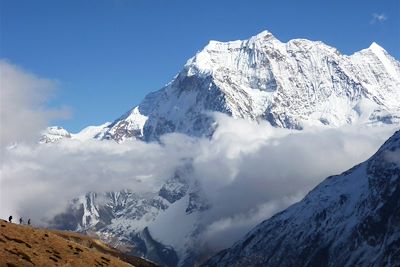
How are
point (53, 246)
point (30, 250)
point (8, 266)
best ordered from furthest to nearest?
point (53, 246) → point (30, 250) → point (8, 266)

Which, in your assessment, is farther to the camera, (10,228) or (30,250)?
(10,228)

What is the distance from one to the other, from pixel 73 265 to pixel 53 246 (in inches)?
284

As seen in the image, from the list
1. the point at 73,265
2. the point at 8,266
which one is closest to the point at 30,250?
the point at 73,265

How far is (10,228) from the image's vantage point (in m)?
91.3

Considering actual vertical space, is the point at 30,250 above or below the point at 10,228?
below

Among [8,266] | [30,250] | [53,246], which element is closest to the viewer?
[8,266]

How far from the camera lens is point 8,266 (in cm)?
7069

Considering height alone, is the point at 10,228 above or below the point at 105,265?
above

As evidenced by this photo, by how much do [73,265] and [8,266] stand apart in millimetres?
15514

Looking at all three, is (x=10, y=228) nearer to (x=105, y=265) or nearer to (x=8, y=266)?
(x=105, y=265)

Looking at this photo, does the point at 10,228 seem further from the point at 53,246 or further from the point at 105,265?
the point at 105,265

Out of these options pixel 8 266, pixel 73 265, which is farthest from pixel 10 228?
pixel 8 266

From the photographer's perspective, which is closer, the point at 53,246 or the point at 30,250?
the point at 30,250

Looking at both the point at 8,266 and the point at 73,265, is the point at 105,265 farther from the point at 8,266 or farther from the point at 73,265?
the point at 8,266
